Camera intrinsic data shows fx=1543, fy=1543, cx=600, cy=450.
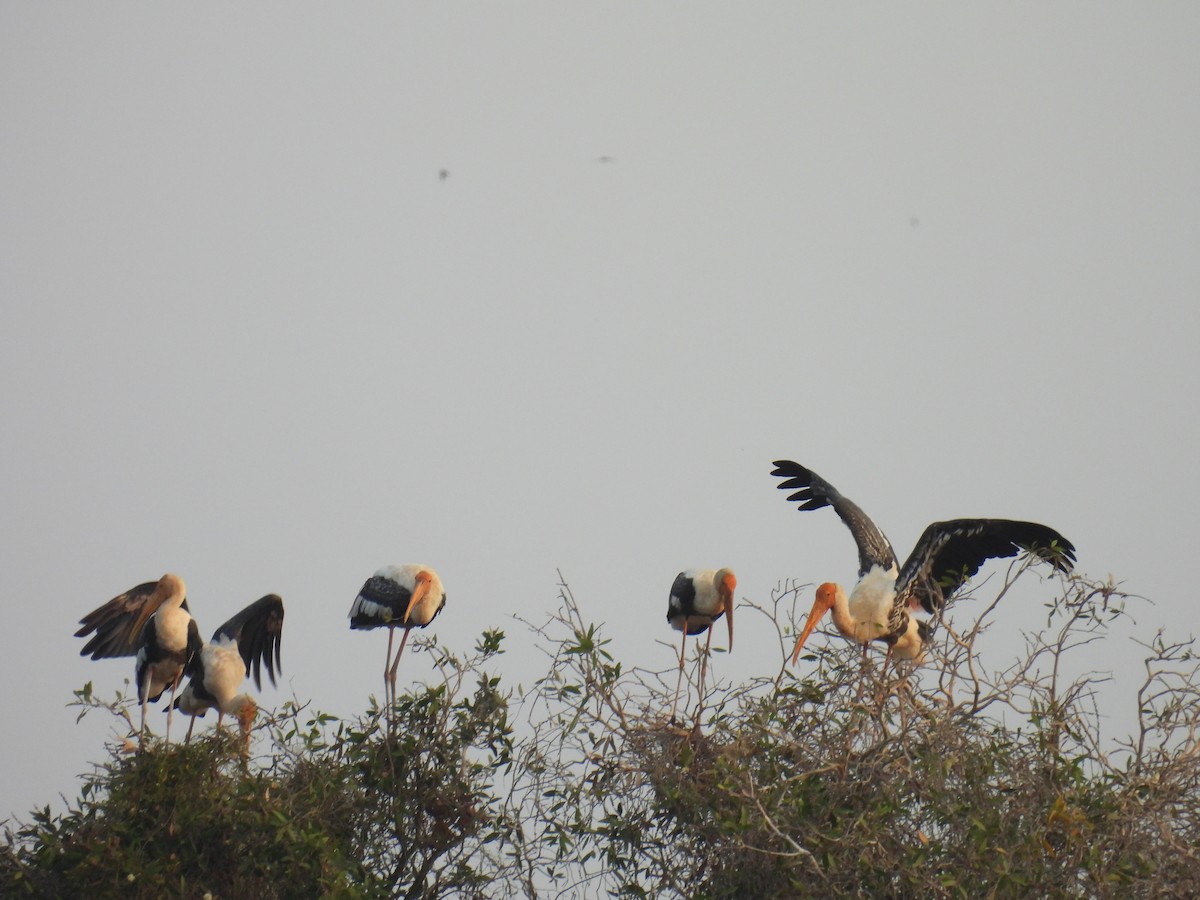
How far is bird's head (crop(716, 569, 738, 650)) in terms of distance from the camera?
10.2 metres

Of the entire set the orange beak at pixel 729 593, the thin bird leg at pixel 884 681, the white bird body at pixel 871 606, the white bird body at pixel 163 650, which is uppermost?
the white bird body at pixel 163 650

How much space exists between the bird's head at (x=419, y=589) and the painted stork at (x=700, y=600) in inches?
66.0

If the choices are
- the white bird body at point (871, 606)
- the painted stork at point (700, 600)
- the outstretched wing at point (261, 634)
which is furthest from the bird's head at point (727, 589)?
the outstretched wing at point (261, 634)

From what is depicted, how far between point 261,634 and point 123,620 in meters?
1.00

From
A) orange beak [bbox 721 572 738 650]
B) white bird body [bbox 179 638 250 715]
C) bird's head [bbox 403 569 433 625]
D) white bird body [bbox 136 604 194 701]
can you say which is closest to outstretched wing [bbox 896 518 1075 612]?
orange beak [bbox 721 572 738 650]

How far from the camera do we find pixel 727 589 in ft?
33.6

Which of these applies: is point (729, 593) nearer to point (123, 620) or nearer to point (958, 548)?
point (958, 548)

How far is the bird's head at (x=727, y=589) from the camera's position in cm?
1022

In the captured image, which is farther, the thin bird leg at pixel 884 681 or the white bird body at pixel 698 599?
the white bird body at pixel 698 599

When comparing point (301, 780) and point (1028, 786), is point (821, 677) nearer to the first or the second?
point (1028, 786)

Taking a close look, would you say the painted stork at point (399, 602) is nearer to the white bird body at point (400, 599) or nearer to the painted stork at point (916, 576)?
the white bird body at point (400, 599)

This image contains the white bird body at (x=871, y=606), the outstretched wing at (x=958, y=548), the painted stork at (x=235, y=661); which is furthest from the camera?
the painted stork at (x=235, y=661)

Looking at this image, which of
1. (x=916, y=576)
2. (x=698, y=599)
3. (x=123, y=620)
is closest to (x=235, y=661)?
(x=123, y=620)

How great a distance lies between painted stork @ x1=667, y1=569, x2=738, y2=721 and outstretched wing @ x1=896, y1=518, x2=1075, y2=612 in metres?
1.69
